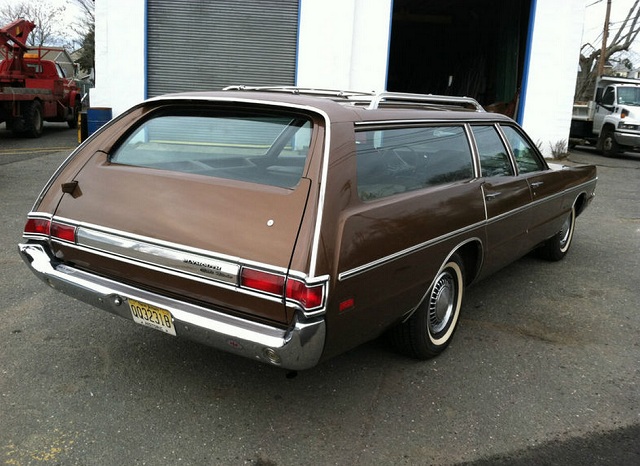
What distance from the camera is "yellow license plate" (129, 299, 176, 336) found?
276 centimetres

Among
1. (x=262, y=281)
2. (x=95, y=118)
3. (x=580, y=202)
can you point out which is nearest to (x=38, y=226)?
(x=262, y=281)

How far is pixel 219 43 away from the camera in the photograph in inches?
467

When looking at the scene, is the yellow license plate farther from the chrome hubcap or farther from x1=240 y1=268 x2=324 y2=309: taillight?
the chrome hubcap

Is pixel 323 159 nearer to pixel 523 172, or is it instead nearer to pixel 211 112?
pixel 211 112

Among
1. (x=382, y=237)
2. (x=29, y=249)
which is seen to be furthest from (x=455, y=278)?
(x=29, y=249)

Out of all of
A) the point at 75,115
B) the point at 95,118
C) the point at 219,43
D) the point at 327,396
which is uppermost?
the point at 219,43

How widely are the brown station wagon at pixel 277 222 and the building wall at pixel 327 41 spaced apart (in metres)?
8.35

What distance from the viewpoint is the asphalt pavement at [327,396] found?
105 inches

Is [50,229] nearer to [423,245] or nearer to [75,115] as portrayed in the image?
[423,245]

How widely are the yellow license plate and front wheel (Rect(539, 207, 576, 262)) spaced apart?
13.3 feet

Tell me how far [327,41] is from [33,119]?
8.50 meters

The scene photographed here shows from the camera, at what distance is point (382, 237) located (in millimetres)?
2793

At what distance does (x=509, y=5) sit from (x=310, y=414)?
15.6m

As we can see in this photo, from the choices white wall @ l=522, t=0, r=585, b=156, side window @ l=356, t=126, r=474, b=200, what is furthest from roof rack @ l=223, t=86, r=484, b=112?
white wall @ l=522, t=0, r=585, b=156
